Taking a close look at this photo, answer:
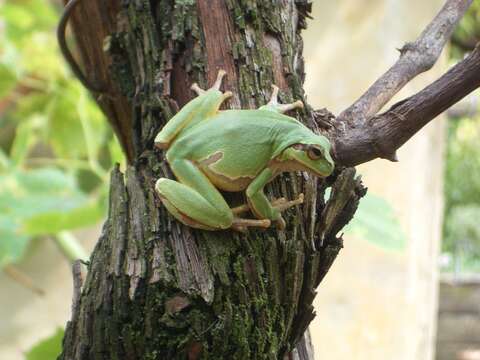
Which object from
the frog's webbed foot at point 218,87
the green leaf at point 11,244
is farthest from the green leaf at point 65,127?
the frog's webbed foot at point 218,87

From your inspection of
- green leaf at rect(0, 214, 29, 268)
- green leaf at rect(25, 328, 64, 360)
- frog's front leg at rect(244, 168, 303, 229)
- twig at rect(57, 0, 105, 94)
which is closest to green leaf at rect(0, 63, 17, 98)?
green leaf at rect(0, 214, 29, 268)

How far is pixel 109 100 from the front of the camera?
87cm

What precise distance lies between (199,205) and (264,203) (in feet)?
0.19

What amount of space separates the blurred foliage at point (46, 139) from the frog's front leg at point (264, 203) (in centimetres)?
60

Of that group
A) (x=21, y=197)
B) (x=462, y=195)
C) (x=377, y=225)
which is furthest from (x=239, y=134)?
(x=462, y=195)

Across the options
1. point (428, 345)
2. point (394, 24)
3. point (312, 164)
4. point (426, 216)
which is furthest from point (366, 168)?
point (312, 164)

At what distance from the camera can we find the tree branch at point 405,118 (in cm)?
54

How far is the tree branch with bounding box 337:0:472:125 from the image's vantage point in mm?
659

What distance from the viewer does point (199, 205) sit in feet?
1.87

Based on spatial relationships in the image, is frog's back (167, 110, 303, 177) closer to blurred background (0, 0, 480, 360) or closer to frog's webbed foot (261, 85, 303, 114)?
frog's webbed foot (261, 85, 303, 114)

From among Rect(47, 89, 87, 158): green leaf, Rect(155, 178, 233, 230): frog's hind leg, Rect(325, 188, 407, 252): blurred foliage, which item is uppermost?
Rect(47, 89, 87, 158): green leaf

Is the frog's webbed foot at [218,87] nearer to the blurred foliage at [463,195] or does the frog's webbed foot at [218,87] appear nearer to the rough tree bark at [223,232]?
the rough tree bark at [223,232]

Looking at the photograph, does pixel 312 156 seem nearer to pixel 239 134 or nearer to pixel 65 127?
pixel 239 134

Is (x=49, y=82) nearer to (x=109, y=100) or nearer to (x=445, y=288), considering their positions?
(x=109, y=100)
